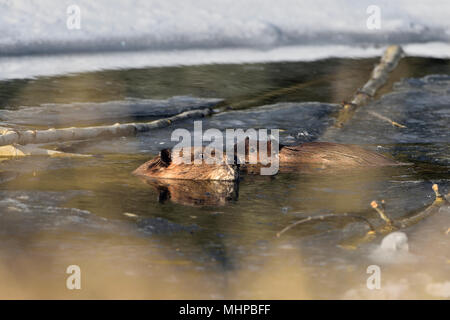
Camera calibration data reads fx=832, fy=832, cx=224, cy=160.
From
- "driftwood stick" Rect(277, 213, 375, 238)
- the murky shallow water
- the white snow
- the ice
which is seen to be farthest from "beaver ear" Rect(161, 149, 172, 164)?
the white snow

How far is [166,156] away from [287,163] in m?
1.03

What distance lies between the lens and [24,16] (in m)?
13.3

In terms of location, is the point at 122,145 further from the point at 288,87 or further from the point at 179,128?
the point at 288,87

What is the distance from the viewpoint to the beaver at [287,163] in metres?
6.22

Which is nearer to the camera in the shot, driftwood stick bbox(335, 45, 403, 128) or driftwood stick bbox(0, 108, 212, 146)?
driftwood stick bbox(0, 108, 212, 146)

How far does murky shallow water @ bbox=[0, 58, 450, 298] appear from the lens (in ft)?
13.4

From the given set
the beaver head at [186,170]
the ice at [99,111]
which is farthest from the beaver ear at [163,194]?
the ice at [99,111]

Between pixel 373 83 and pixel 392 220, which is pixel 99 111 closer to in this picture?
pixel 373 83

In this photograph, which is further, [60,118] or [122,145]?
[60,118]

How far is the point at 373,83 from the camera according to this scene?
10758 mm

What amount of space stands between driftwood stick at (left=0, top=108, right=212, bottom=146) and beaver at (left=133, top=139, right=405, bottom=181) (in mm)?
1106

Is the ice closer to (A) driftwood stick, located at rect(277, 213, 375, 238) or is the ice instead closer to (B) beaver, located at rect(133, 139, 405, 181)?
(B) beaver, located at rect(133, 139, 405, 181)
